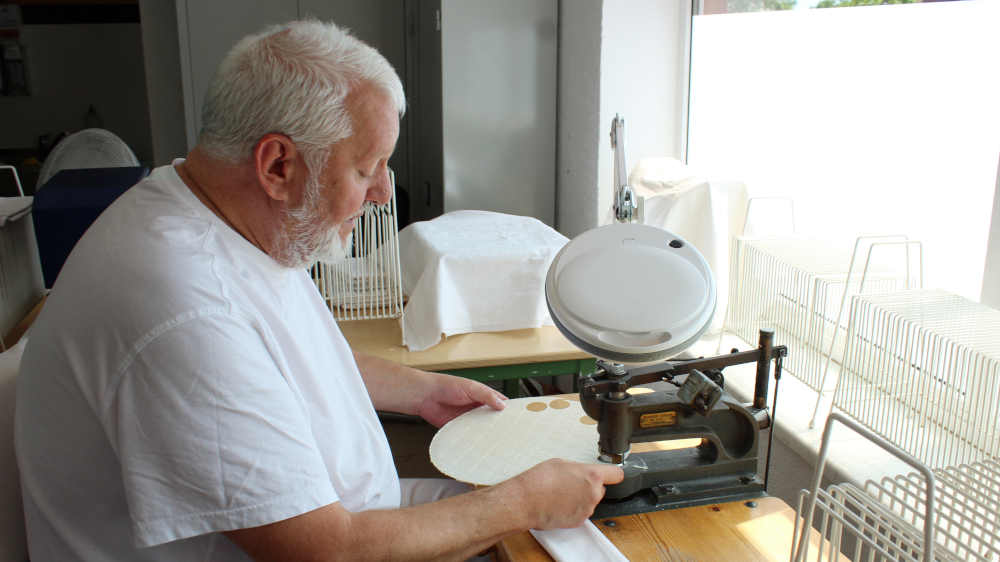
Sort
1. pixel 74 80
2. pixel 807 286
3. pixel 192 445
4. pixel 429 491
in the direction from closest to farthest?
pixel 192 445, pixel 429 491, pixel 807 286, pixel 74 80

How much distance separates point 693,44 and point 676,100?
0.18 m

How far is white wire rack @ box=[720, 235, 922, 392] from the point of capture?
1598 mm

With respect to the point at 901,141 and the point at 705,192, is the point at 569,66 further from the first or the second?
the point at 901,141

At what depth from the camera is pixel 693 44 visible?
249 cm

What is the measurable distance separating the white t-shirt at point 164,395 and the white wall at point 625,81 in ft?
5.47

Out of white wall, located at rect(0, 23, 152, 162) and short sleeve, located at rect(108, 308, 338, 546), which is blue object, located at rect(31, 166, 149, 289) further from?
white wall, located at rect(0, 23, 152, 162)

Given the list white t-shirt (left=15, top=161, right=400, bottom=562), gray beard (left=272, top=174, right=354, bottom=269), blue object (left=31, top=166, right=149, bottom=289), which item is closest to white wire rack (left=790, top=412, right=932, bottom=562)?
white t-shirt (left=15, top=161, right=400, bottom=562)

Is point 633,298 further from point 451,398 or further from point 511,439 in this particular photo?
point 451,398

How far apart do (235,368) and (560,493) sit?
0.45m

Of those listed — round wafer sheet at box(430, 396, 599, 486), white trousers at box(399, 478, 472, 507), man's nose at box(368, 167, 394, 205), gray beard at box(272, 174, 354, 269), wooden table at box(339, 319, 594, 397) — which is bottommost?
white trousers at box(399, 478, 472, 507)

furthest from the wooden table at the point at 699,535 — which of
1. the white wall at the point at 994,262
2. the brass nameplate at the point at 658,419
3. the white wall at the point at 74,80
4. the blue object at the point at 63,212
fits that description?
the white wall at the point at 74,80

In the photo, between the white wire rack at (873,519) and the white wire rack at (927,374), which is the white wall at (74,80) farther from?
the white wire rack at (873,519)

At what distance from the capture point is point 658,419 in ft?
3.55

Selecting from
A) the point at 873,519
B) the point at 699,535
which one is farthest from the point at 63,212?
the point at 873,519
